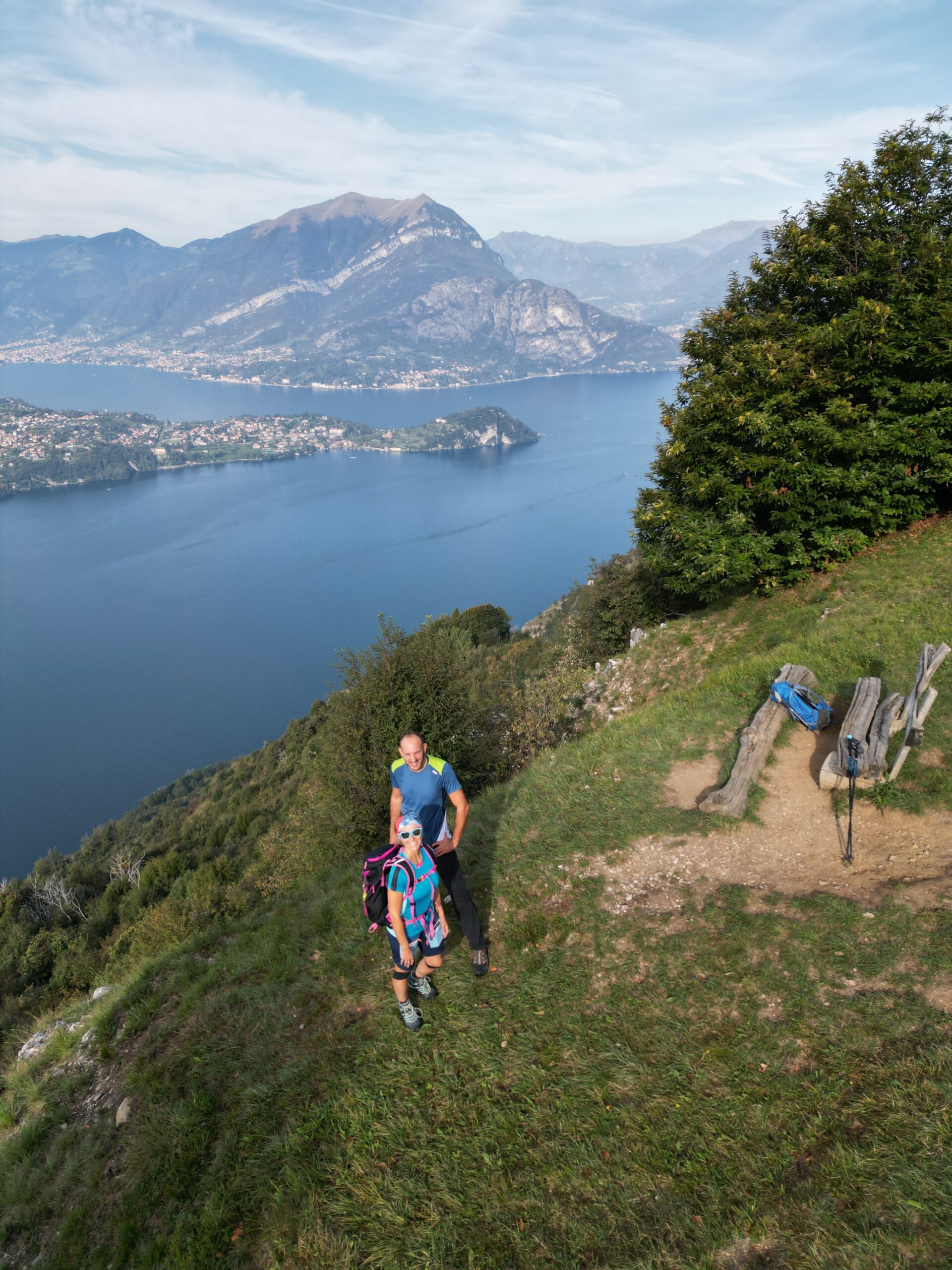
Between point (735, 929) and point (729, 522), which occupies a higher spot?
point (729, 522)

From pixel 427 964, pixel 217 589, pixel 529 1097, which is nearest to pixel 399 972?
pixel 427 964

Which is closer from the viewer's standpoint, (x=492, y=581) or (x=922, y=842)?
(x=922, y=842)

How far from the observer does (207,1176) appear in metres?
5.11

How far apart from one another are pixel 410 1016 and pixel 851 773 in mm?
5904

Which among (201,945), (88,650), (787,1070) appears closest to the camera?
(787,1070)

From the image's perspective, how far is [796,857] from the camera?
24.7 ft

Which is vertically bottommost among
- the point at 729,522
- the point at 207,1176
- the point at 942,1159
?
the point at 207,1176

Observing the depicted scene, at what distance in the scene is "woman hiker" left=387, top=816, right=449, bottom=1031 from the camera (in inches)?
207

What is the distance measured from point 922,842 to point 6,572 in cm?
13700

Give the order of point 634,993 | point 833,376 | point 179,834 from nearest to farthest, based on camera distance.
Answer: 1. point 634,993
2. point 833,376
3. point 179,834

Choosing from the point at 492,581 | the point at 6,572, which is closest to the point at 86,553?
the point at 6,572

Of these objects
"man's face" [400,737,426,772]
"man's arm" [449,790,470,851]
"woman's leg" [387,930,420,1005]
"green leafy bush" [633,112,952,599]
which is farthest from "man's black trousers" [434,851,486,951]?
"green leafy bush" [633,112,952,599]

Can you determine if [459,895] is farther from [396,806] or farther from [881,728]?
[881,728]

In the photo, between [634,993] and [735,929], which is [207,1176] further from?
[735,929]
